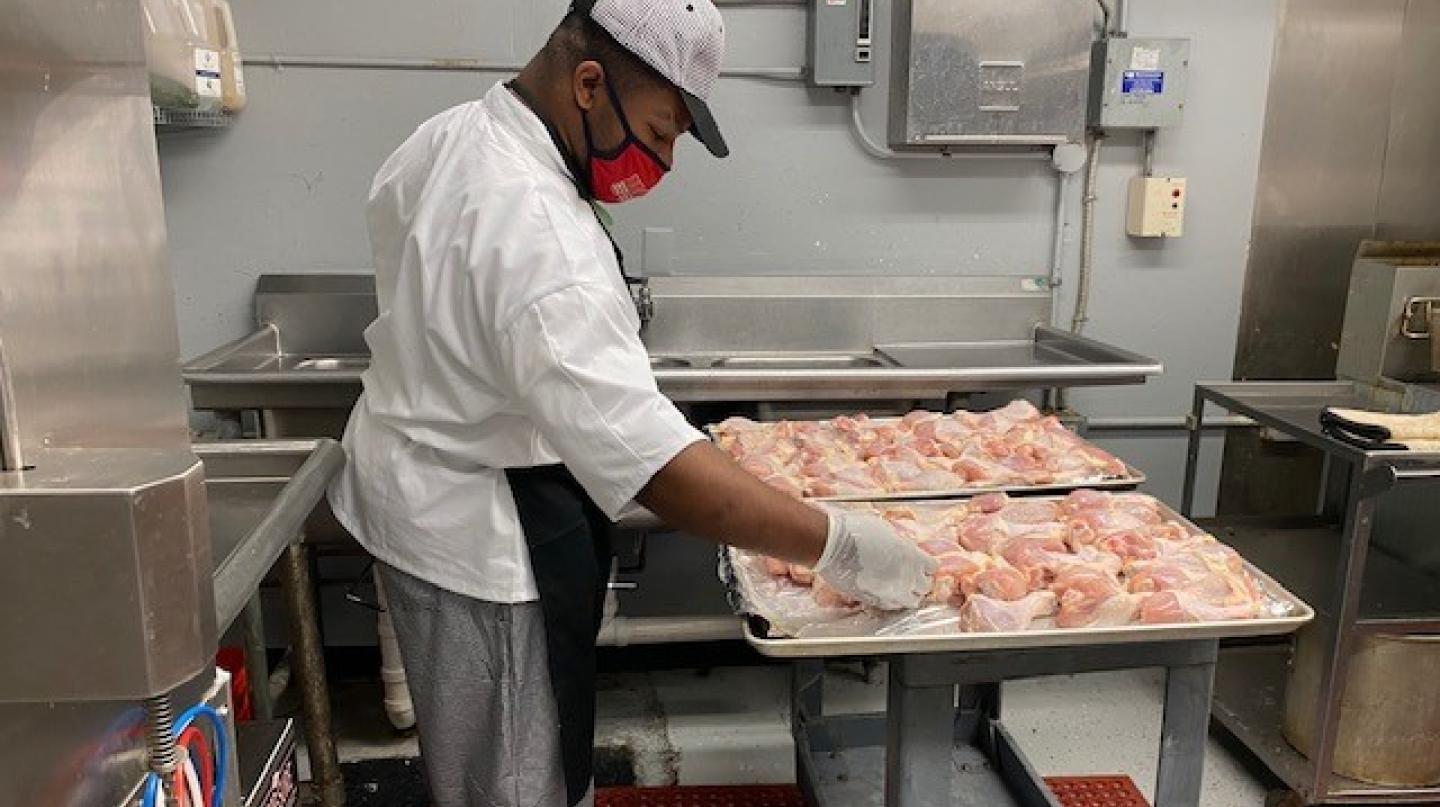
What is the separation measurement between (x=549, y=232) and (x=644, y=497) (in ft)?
1.19

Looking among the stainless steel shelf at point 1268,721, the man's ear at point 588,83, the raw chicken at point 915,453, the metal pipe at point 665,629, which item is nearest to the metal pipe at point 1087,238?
the raw chicken at point 915,453

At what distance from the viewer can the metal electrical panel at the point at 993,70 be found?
275cm

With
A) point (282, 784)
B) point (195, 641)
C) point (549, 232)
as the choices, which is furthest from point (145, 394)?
point (282, 784)

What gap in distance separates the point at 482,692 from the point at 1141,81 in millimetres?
2408

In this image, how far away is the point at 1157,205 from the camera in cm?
297

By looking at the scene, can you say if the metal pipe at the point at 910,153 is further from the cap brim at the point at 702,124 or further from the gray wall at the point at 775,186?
the cap brim at the point at 702,124

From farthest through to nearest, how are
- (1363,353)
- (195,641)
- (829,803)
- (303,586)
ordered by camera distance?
(1363,353) → (829,803) → (303,586) → (195,641)

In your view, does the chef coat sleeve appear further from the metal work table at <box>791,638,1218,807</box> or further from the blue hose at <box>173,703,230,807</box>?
the blue hose at <box>173,703,230,807</box>

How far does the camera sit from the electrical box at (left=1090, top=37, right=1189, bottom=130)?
2.83 metres

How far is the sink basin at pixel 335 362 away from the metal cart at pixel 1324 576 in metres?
2.18

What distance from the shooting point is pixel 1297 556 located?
2.67 meters

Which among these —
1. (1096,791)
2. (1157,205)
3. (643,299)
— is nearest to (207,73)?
(643,299)

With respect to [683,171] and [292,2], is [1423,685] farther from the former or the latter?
[292,2]

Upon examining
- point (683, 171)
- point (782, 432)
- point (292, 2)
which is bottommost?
point (782, 432)
